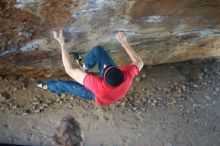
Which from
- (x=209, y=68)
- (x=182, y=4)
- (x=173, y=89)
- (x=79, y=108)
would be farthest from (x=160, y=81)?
(x=182, y=4)

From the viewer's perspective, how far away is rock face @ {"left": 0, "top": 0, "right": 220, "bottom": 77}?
5594mm

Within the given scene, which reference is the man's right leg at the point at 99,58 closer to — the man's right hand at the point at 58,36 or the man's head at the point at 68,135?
the man's right hand at the point at 58,36

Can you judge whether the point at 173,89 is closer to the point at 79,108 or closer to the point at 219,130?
the point at 219,130

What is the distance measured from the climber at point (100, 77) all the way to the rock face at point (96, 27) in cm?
23

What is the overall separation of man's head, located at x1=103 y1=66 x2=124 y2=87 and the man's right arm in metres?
0.53

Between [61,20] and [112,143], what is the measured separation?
201 cm

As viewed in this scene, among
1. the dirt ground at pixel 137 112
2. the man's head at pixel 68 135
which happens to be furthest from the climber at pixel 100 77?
the man's head at pixel 68 135

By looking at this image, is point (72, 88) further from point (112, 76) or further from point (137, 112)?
point (137, 112)

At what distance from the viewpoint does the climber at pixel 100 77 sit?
5.17 metres

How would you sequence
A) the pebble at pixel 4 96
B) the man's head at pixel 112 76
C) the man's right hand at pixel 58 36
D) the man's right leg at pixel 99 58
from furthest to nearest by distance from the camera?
the pebble at pixel 4 96, the man's right leg at pixel 99 58, the man's right hand at pixel 58 36, the man's head at pixel 112 76

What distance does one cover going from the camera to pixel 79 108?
22.8ft

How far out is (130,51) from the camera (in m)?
5.63

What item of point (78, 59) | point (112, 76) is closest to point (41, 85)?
point (78, 59)

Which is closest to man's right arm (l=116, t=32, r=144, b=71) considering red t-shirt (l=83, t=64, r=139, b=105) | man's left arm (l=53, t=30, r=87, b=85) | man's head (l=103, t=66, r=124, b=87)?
red t-shirt (l=83, t=64, r=139, b=105)
